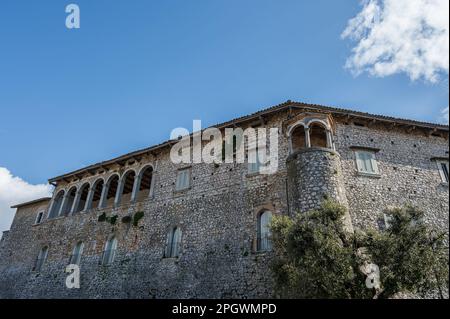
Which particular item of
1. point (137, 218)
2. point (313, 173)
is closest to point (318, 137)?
point (313, 173)

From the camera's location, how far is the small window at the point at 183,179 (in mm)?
18734

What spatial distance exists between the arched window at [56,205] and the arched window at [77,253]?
5107mm

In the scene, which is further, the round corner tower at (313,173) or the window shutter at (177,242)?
the window shutter at (177,242)

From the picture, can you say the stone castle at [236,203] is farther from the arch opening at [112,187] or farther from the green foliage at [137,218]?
the arch opening at [112,187]

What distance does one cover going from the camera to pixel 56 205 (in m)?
25.3

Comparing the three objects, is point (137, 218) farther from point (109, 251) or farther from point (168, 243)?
point (168, 243)

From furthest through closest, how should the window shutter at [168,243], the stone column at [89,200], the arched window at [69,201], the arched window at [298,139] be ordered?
the arched window at [69,201] → the stone column at [89,200] → the arched window at [298,139] → the window shutter at [168,243]

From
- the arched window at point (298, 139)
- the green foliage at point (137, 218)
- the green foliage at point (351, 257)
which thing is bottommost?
the green foliage at point (351, 257)

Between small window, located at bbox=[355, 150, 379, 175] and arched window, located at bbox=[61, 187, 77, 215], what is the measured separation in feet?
69.8

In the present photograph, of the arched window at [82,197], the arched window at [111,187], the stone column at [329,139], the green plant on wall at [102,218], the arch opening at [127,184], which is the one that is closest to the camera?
the stone column at [329,139]

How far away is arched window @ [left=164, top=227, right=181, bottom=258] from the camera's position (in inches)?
656

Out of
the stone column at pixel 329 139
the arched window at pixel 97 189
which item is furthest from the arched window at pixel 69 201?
the stone column at pixel 329 139

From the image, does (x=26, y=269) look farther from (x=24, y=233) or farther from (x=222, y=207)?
(x=222, y=207)
